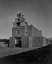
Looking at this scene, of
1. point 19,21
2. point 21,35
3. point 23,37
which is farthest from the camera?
point 19,21

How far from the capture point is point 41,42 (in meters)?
28.2

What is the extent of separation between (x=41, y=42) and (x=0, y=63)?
67.3ft

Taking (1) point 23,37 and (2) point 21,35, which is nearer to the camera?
(1) point 23,37

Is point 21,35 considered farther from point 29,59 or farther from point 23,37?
point 29,59

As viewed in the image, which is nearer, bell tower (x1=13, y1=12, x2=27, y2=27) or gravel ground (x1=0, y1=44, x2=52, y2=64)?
gravel ground (x1=0, y1=44, x2=52, y2=64)

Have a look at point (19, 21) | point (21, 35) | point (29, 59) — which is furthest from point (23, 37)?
point (29, 59)

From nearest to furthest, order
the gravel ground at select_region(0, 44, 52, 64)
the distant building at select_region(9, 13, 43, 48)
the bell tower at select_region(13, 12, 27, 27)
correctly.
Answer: the gravel ground at select_region(0, 44, 52, 64), the distant building at select_region(9, 13, 43, 48), the bell tower at select_region(13, 12, 27, 27)

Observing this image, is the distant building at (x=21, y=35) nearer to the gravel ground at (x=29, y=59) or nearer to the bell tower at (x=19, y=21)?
the bell tower at (x=19, y=21)

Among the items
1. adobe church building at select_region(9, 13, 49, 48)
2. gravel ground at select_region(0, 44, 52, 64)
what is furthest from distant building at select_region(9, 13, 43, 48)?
gravel ground at select_region(0, 44, 52, 64)

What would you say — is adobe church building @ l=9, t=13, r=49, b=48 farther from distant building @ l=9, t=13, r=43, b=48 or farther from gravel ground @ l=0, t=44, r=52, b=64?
gravel ground @ l=0, t=44, r=52, b=64

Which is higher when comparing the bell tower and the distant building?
the bell tower

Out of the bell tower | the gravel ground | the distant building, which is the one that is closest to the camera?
the gravel ground

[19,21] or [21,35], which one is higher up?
[19,21]

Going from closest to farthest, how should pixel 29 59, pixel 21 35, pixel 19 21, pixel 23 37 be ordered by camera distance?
1. pixel 29 59
2. pixel 23 37
3. pixel 21 35
4. pixel 19 21
